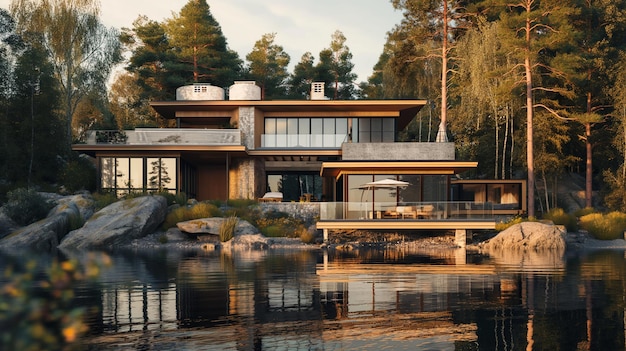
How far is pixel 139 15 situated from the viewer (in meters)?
60.9

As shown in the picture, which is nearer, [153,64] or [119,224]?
[119,224]

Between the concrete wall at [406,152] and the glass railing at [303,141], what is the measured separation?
5030 millimetres

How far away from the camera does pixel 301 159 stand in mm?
40812

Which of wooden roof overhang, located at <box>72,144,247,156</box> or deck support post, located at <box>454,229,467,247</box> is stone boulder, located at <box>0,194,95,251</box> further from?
deck support post, located at <box>454,229,467,247</box>

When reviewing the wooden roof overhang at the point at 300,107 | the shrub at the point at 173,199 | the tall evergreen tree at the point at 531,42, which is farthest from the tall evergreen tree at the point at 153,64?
the tall evergreen tree at the point at 531,42

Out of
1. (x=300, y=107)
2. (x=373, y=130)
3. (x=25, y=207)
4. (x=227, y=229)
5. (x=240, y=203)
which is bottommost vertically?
(x=227, y=229)

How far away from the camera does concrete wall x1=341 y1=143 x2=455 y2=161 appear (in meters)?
33.1

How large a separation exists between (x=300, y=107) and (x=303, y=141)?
7.40 ft

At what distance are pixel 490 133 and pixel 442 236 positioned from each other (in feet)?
51.4

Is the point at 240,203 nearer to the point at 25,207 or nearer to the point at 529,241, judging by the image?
the point at 25,207

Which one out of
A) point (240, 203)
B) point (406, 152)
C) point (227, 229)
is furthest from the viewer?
point (406, 152)

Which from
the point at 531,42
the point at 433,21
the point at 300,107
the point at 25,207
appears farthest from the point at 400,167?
the point at 25,207

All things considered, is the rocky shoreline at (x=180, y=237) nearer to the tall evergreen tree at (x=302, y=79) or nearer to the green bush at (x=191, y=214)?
the green bush at (x=191, y=214)

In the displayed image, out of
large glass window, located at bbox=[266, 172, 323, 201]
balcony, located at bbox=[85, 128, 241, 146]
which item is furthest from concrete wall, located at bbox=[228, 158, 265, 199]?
large glass window, located at bbox=[266, 172, 323, 201]
